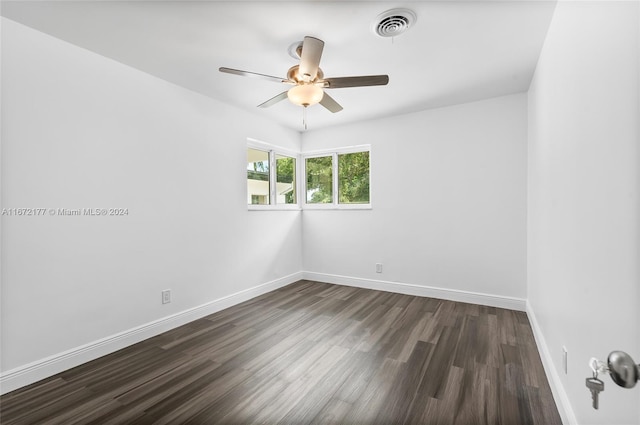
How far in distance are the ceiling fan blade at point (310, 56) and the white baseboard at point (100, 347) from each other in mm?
2528

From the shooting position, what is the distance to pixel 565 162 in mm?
1603

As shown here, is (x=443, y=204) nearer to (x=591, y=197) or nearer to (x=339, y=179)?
(x=339, y=179)

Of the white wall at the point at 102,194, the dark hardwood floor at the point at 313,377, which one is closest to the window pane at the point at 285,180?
the white wall at the point at 102,194

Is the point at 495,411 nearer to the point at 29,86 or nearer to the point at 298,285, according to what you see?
the point at 298,285

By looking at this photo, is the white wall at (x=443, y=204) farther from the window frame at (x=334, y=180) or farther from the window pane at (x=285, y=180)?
the window pane at (x=285, y=180)

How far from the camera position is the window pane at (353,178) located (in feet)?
14.1

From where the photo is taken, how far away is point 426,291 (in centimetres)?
376

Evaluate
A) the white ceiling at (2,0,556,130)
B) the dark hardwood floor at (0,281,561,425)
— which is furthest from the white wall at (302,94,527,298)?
the dark hardwood floor at (0,281,561,425)

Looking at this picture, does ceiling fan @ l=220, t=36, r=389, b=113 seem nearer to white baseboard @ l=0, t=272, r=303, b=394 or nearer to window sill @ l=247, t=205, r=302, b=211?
window sill @ l=247, t=205, r=302, b=211

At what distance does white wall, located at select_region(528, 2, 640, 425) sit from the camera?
875mm

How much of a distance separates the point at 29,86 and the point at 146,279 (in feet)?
5.44

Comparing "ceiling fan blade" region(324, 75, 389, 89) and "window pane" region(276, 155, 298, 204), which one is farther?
"window pane" region(276, 155, 298, 204)

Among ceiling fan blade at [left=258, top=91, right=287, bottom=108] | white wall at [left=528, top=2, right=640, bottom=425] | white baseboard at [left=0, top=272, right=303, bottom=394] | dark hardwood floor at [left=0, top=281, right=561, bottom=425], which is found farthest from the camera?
ceiling fan blade at [left=258, top=91, right=287, bottom=108]

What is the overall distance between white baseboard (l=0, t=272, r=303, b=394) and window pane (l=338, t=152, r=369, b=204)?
6.72 feet
